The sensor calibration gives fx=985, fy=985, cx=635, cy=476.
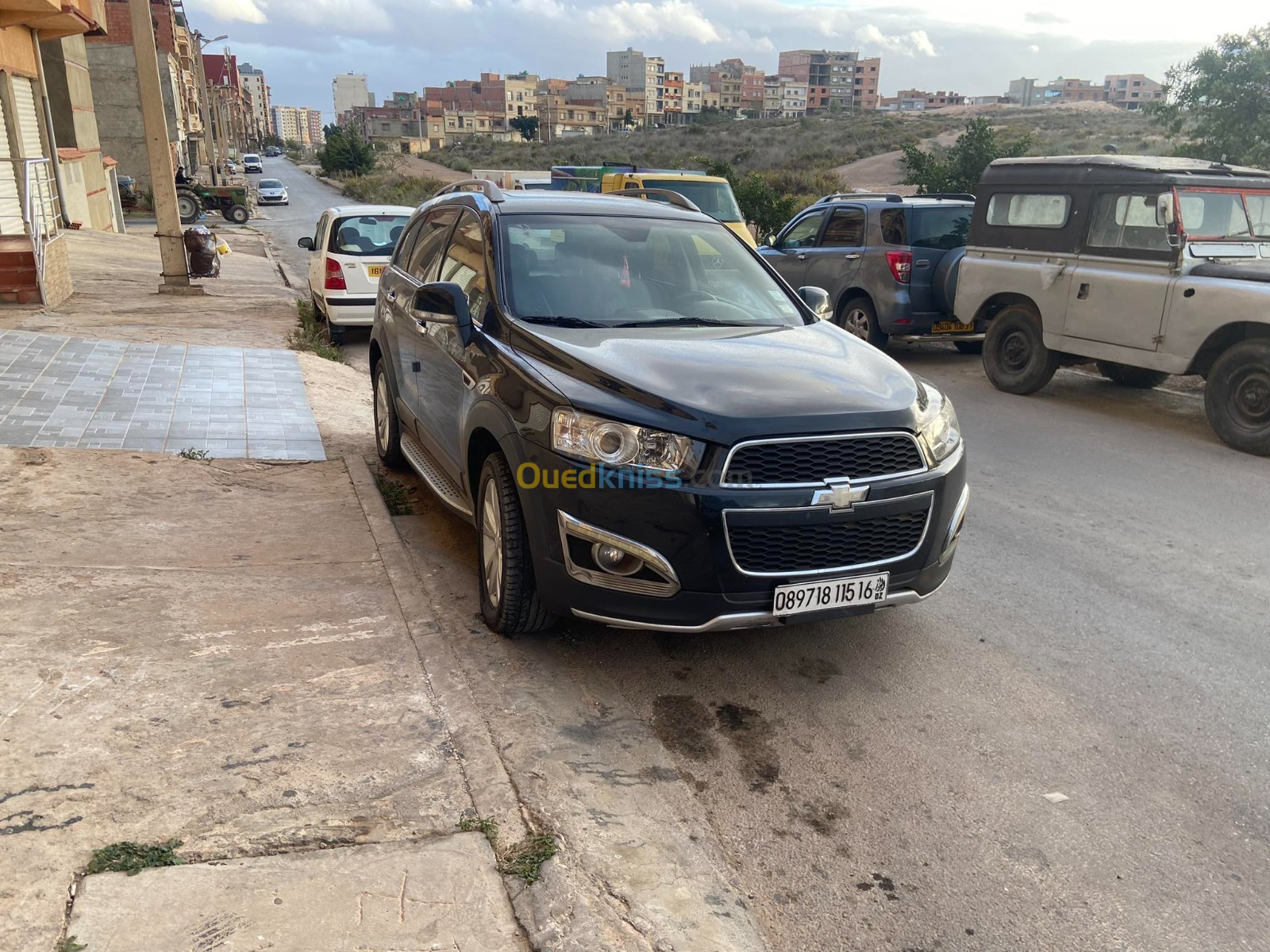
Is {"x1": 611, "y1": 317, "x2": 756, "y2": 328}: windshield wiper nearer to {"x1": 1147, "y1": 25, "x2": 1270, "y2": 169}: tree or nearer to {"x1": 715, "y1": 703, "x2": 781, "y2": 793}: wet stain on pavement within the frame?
{"x1": 715, "y1": 703, "x2": 781, "y2": 793}: wet stain on pavement

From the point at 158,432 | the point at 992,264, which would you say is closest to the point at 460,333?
the point at 158,432

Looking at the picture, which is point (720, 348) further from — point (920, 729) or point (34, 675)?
point (34, 675)

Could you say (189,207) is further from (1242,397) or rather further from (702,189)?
(1242,397)

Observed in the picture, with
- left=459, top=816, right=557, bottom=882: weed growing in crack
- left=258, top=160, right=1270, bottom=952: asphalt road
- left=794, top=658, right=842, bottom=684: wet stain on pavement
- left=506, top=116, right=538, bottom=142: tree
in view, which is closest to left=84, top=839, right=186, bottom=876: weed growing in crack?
left=459, top=816, right=557, bottom=882: weed growing in crack

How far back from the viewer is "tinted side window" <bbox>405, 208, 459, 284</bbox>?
5.72 meters

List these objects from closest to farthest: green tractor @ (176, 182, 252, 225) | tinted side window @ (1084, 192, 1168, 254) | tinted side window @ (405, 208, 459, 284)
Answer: tinted side window @ (405, 208, 459, 284) < tinted side window @ (1084, 192, 1168, 254) < green tractor @ (176, 182, 252, 225)

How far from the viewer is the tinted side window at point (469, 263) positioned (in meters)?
4.76

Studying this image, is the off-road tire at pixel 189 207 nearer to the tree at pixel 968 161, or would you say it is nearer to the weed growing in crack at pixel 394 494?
the tree at pixel 968 161

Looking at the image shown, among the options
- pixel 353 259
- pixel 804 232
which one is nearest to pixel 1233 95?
pixel 804 232

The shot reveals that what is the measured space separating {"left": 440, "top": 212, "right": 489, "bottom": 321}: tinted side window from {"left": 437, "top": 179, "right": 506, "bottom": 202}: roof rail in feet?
0.53

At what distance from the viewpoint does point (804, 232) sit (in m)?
12.7

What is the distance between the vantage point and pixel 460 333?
182 inches

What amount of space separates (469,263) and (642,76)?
193053mm

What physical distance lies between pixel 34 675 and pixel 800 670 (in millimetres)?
2896
